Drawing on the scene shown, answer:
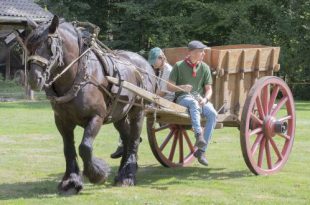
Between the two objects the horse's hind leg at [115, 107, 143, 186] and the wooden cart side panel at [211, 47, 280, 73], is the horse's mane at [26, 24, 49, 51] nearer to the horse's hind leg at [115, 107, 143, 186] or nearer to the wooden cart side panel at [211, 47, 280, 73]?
the horse's hind leg at [115, 107, 143, 186]

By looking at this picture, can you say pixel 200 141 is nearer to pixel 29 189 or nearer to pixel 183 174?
pixel 183 174

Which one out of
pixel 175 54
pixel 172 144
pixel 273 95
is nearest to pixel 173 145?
pixel 172 144

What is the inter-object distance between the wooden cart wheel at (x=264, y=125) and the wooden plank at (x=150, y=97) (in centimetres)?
93

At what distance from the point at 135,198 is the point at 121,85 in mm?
1354

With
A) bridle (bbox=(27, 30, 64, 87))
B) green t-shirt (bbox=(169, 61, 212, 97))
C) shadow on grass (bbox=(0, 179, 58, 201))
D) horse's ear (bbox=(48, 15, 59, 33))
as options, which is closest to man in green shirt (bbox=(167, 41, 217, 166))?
green t-shirt (bbox=(169, 61, 212, 97))

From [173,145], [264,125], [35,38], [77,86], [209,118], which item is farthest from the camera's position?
[173,145]

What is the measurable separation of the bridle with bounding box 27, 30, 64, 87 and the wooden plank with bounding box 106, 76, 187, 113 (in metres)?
0.81

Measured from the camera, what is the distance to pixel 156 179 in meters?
8.78

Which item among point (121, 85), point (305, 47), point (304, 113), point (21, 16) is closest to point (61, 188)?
point (121, 85)

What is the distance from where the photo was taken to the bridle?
21.5 ft

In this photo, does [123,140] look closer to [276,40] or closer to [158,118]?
[158,118]

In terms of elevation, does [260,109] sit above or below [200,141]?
above

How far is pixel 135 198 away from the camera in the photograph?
7.22 metres

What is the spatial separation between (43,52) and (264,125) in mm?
3768
